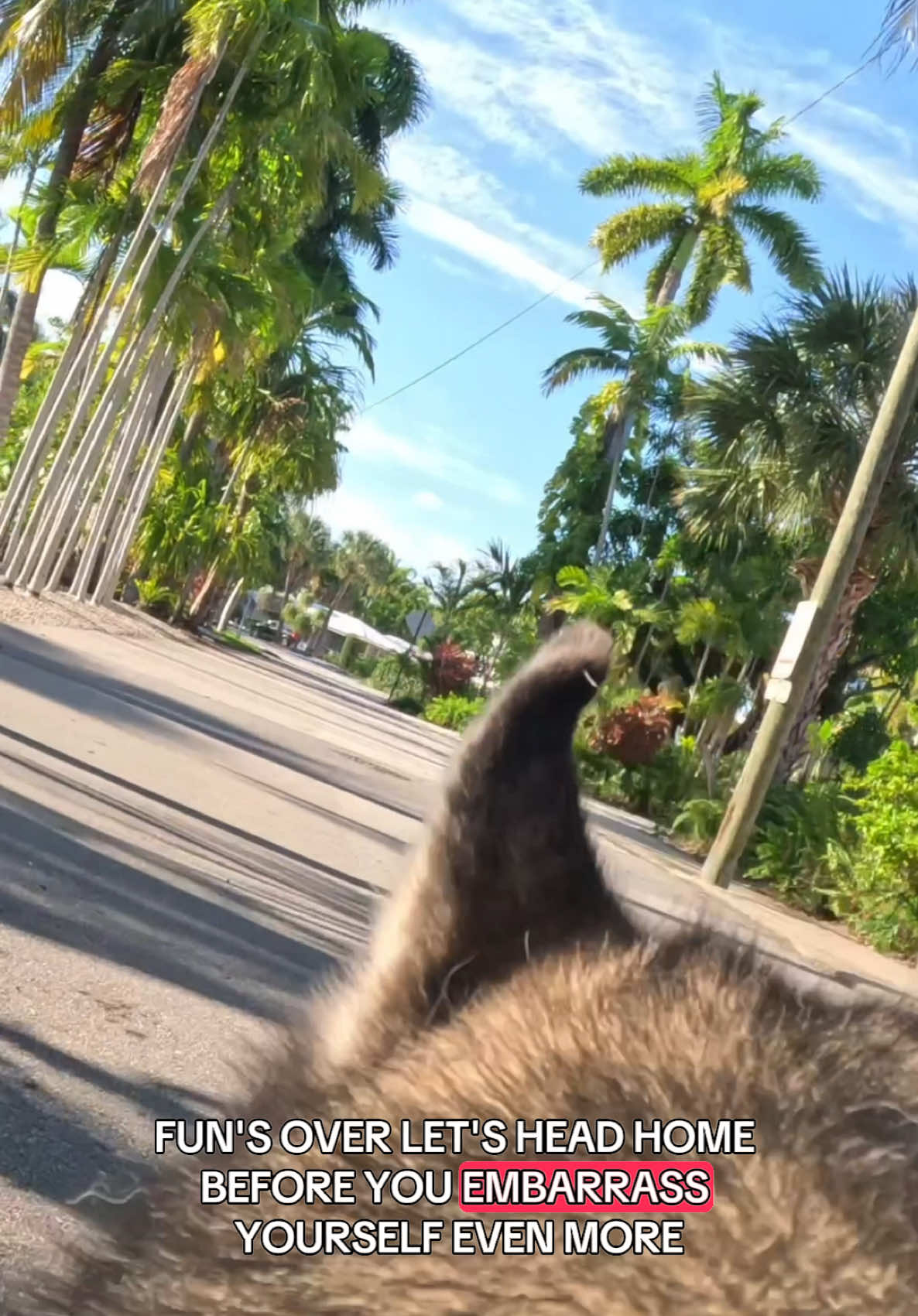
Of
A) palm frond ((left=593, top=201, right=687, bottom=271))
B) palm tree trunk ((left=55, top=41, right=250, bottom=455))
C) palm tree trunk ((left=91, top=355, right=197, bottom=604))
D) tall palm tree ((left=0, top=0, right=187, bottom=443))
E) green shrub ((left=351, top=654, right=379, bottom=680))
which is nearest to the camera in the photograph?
tall palm tree ((left=0, top=0, right=187, bottom=443))

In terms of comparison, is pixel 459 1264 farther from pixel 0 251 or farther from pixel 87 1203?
pixel 0 251

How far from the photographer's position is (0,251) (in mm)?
23500

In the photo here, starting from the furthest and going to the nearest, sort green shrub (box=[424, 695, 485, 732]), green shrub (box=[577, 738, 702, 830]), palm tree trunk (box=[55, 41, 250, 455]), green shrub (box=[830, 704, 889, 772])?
green shrub (box=[424, 695, 485, 732]) → green shrub (box=[830, 704, 889, 772]) → green shrub (box=[577, 738, 702, 830]) → palm tree trunk (box=[55, 41, 250, 455])

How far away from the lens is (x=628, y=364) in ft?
103

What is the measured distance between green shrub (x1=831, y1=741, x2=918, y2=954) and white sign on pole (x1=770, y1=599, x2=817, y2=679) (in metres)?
2.87

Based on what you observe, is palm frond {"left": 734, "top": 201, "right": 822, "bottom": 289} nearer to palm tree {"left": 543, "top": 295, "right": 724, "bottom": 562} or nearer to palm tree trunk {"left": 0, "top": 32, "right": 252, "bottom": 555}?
palm tree {"left": 543, "top": 295, "right": 724, "bottom": 562}

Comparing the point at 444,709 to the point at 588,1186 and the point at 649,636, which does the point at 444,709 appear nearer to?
the point at 649,636

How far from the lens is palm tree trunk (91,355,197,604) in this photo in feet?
90.4

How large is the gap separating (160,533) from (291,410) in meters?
4.59

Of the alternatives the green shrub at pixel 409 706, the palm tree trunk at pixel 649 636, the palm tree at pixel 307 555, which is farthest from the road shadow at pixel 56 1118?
the palm tree at pixel 307 555

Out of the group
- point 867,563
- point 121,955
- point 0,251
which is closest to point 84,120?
point 0,251

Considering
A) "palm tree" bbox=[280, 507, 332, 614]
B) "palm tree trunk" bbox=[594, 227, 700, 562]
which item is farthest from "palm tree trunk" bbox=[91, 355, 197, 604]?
"palm tree" bbox=[280, 507, 332, 614]

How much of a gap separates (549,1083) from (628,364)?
104 feet

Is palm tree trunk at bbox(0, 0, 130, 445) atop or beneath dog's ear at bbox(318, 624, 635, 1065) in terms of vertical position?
atop
